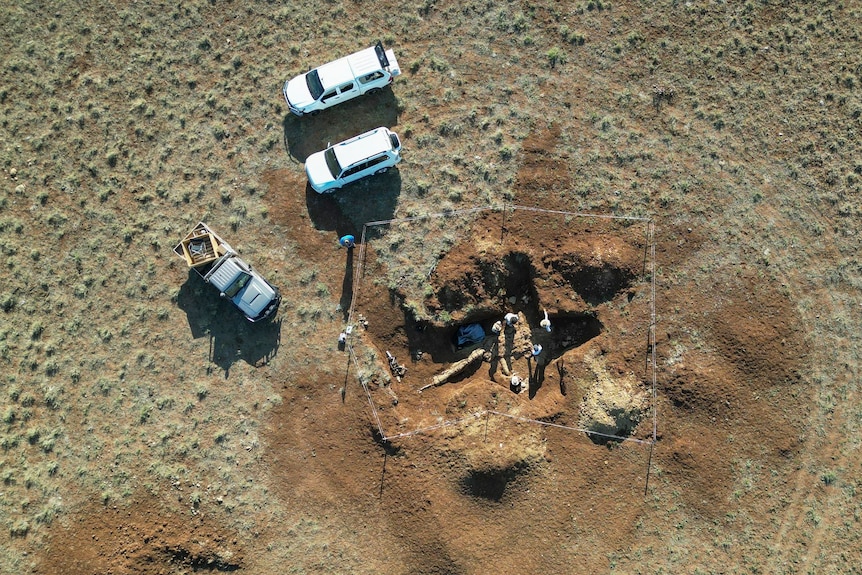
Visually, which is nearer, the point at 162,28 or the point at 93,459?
the point at 93,459

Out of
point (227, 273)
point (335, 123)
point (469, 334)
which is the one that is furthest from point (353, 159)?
point (469, 334)

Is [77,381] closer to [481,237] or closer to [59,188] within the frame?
[59,188]

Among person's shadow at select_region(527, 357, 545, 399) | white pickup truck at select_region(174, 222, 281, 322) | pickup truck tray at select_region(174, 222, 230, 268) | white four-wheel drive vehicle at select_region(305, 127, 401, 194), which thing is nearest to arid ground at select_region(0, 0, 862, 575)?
person's shadow at select_region(527, 357, 545, 399)

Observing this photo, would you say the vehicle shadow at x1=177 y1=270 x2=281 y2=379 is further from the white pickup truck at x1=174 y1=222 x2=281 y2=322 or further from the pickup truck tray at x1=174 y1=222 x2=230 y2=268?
the pickup truck tray at x1=174 y1=222 x2=230 y2=268

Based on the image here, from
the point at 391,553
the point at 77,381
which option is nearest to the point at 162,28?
the point at 77,381

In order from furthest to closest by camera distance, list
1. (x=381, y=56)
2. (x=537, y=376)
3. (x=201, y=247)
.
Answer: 1. (x=537, y=376)
2. (x=381, y=56)
3. (x=201, y=247)

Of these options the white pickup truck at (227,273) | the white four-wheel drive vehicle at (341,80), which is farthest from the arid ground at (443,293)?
the white pickup truck at (227,273)

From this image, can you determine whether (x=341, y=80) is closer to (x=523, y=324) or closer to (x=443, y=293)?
(x=443, y=293)
